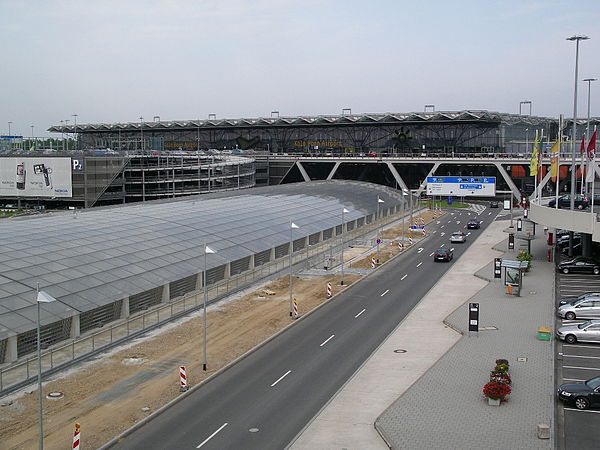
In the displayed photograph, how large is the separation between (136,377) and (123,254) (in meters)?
14.7

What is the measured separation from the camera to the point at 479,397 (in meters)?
26.1

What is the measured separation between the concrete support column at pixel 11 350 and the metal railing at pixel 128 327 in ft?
1.05

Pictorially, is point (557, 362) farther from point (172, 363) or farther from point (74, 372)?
point (74, 372)

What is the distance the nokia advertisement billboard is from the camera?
321 feet

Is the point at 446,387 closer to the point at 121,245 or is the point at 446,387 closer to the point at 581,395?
the point at 581,395

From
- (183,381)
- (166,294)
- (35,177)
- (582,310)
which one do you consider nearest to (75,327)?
(166,294)

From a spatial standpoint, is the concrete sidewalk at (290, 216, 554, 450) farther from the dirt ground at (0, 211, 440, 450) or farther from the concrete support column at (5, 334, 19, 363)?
the concrete support column at (5, 334, 19, 363)

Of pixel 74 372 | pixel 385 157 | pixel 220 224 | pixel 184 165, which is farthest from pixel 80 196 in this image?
pixel 74 372

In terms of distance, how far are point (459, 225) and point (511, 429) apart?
225 ft

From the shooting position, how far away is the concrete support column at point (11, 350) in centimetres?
2928

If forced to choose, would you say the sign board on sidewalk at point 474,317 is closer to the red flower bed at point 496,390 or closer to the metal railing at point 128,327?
the red flower bed at point 496,390

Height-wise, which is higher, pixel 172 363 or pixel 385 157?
pixel 385 157

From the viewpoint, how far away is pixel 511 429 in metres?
23.1

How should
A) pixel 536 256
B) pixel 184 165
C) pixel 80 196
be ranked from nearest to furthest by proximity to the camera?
pixel 536 256, pixel 80 196, pixel 184 165
